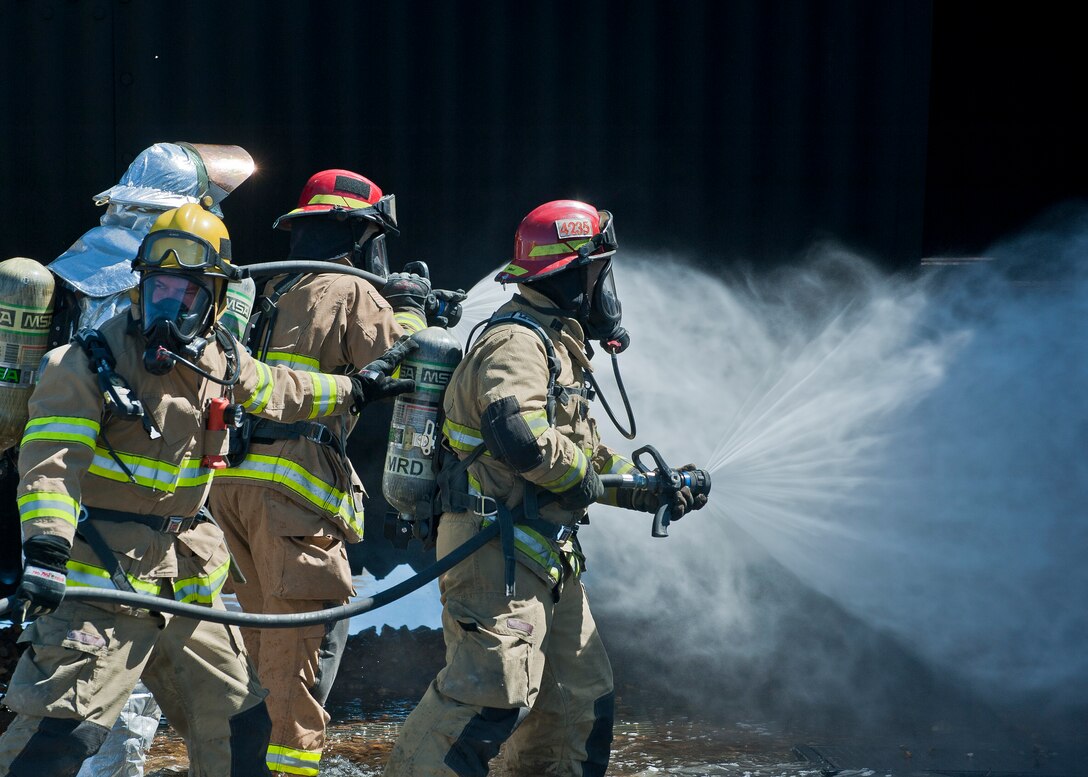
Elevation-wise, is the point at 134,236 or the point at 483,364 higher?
the point at 134,236

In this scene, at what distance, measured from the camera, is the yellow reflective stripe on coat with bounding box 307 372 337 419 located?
12.9ft

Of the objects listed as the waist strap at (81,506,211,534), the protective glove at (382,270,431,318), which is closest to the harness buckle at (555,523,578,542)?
the waist strap at (81,506,211,534)

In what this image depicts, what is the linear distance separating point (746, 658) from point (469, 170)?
2733mm

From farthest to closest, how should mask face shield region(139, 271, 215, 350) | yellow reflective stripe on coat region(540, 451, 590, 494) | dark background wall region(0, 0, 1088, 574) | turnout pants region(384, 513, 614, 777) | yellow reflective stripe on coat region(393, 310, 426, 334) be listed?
dark background wall region(0, 0, 1088, 574) < yellow reflective stripe on coat region(393, 310, 426, 334) < yellow reflective stripe on coat region(540, 451, 590, 494) < turnout pants region(384, 513, 614, 777) < mask face shield region(139, 271, 215, 350)

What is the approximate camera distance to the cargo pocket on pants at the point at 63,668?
3.21m

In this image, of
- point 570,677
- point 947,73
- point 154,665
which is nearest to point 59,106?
point 154,665

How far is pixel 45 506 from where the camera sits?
10.1ft

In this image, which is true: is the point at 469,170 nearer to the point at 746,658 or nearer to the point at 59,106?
the point at 59,106

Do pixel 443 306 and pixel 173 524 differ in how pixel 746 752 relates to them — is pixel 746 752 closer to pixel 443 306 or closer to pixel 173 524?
pixel 443 306

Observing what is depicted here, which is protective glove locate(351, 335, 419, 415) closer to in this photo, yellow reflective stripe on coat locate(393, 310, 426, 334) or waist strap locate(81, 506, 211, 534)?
yellow reflective stripe on coat locate(393, 310, 426, 334)

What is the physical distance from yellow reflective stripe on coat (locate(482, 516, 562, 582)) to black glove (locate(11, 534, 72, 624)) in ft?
4.09

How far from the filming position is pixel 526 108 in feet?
20.5

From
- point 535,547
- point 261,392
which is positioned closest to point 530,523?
point 535,547

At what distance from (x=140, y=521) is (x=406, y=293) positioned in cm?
158
